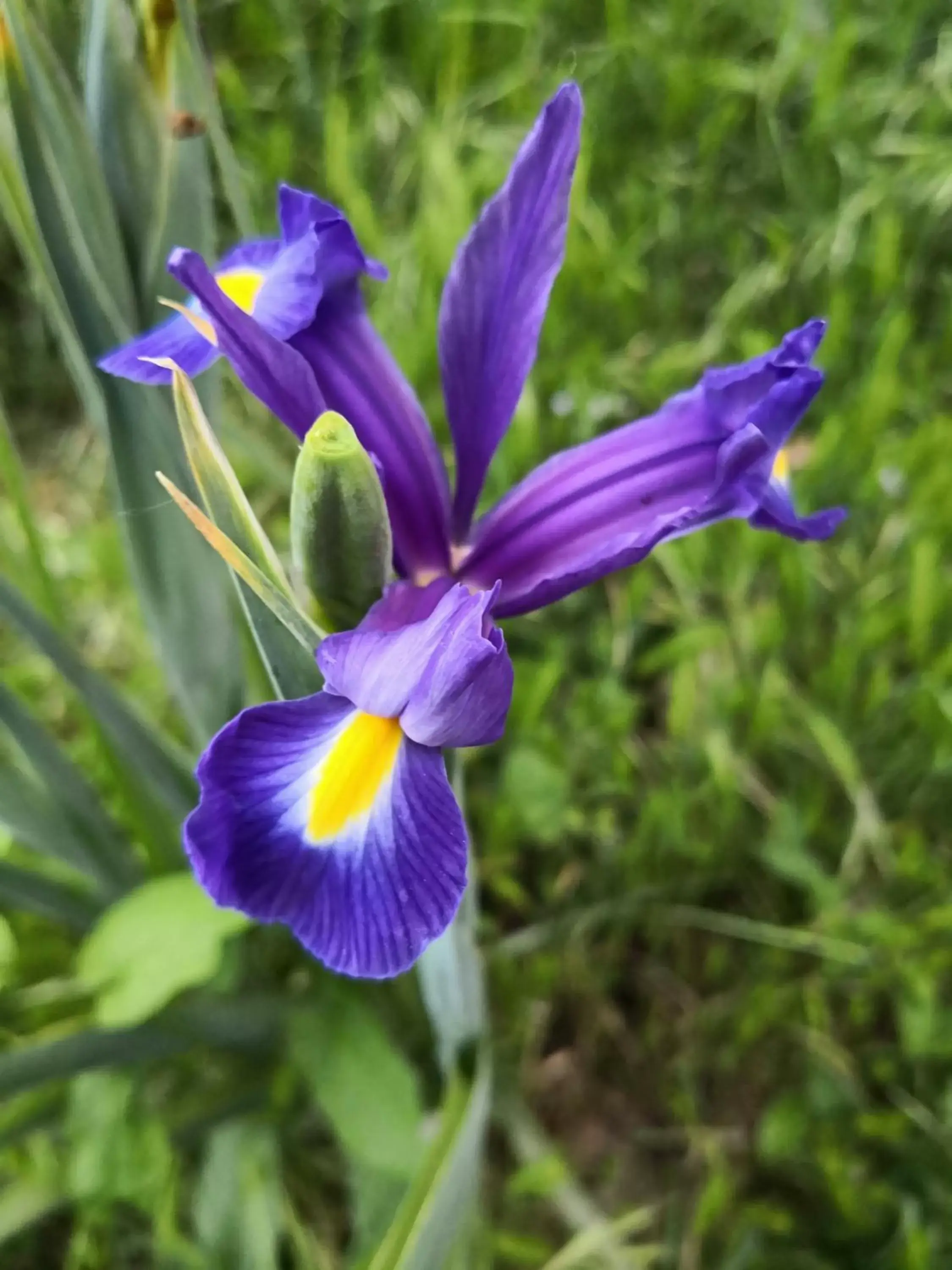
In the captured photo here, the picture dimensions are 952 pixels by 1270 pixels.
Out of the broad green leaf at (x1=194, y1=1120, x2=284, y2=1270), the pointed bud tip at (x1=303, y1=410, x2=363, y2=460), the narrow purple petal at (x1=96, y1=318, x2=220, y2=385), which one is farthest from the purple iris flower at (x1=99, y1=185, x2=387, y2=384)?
the broad green leaf at (x1=194, y1=1120, x2=284, y2=1270)

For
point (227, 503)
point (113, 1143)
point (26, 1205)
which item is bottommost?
point (26, 1205)

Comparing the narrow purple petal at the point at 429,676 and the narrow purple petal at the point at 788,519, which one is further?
the narrow purple petal at the point at 788,519

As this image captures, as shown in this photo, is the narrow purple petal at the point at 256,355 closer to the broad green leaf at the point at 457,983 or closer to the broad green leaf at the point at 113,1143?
the broad green leaf at the point at 457,983

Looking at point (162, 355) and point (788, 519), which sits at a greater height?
point (162, 355)

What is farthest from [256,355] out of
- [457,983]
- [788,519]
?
[457,983]

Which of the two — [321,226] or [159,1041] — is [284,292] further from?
[159,1041]

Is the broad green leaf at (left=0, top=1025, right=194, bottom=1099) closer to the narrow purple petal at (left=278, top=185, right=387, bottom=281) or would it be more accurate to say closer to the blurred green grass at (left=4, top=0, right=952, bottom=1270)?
the blurred green grass at (left=4, top=0, right=952, bottom=1270)

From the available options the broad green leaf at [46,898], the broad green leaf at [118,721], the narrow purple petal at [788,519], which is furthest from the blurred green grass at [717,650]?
the narrow purple petal at [788,519]

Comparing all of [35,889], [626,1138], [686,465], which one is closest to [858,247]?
[686,465]
